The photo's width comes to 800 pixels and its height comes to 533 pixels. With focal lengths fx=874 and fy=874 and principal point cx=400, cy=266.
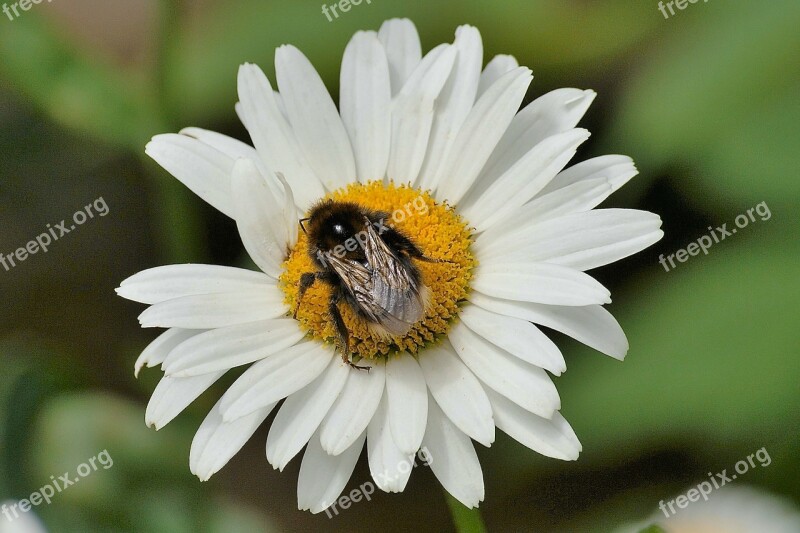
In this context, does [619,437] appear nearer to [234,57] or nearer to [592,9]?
[592,9]

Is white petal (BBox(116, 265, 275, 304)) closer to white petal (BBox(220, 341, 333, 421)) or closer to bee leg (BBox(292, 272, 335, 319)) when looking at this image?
bee leg (BBox(292, 272, 335, 319))

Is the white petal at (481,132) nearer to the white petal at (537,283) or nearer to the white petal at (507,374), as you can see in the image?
the white petal at (537,283)

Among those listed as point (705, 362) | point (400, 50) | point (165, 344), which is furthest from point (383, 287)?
point (705, 362)

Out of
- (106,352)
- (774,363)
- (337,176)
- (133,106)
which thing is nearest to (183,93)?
(133,106)

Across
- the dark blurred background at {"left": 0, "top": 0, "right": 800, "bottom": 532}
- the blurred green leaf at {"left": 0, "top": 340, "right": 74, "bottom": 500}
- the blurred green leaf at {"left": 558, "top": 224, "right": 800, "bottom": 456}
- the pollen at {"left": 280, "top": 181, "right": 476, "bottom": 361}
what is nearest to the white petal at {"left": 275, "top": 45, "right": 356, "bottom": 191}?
the pollen at {"left": 280, "top": 181, "right": 476, "bottom": 361}

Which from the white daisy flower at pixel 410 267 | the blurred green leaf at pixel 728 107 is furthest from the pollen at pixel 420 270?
the blurred green leaf at pixel 728 107

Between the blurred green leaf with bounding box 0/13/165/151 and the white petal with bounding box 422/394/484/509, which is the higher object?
the blurred green leaf with bounding box 0/13/165/151

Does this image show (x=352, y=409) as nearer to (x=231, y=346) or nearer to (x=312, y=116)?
(x=231, y=346)
